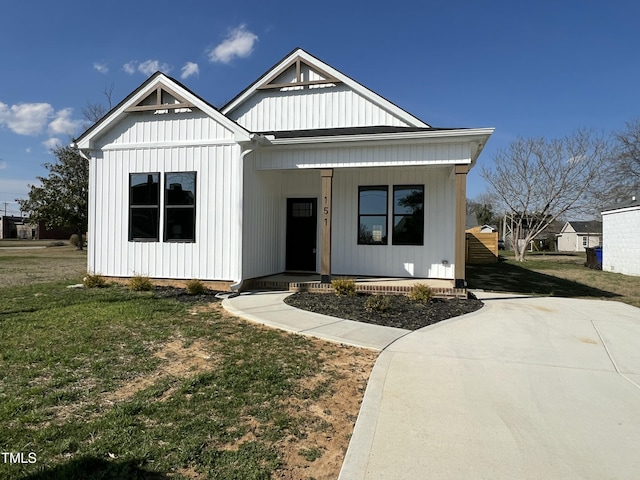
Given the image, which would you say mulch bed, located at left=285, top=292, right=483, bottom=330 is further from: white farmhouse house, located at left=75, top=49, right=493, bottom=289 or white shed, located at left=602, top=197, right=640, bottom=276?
white shed, located at left=602, top=197, right=640, bottom=276

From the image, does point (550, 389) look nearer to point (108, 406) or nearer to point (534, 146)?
point (108, 406)

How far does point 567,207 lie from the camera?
1106 inches

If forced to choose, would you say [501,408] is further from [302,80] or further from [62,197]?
[62,197]

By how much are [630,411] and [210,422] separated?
364 cm

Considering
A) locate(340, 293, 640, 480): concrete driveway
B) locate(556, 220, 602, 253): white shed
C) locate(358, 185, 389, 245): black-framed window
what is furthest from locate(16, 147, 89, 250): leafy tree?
locate(556, 220, 602, 253): white shed

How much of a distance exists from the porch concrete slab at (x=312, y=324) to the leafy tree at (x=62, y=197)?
1062 inches

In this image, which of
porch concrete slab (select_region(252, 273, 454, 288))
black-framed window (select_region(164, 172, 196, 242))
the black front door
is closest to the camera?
porch concrete slab (select_region(252, 273, 454, 288))

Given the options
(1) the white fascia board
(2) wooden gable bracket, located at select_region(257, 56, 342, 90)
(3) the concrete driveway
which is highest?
(2) wooden gable bracket, located at select_region(257, 56, 342, 90)

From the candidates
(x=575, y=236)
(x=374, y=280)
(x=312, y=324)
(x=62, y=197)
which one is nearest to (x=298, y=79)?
(x=374, y=280)

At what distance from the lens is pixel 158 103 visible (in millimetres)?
9508

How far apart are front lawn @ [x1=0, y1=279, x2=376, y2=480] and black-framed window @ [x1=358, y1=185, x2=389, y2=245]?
5.68 meters

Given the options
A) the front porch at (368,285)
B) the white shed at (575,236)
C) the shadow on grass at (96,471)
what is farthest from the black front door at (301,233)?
the white shed at (575,236)

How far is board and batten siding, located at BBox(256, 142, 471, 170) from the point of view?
8625 mm

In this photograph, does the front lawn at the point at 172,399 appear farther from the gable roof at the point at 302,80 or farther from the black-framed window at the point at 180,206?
the gable roof at the point at 302,80
